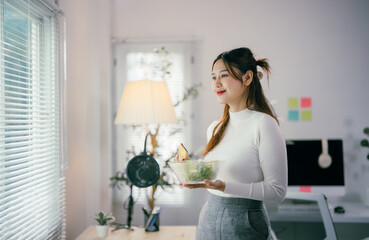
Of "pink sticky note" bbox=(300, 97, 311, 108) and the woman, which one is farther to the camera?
Answer: "pink sticky note" bbox=(300, 97, 311, 108)

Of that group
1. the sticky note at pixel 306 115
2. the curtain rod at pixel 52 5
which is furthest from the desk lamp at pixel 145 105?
the sticky note at pixel 306 115

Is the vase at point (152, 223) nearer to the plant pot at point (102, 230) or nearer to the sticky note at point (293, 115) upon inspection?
the plant pot at point (102, 230)

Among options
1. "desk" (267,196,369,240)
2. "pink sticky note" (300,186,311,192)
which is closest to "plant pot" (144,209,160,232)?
"desk" (267,196,369,240)

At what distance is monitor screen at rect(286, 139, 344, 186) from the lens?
2703mm

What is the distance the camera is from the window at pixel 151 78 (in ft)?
9.77

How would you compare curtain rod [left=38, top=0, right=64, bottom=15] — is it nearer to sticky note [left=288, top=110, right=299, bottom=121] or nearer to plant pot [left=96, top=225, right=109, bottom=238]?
plant pot [left=96, top=225, right=109, bottom=238]

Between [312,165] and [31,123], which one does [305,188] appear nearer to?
[312,165]

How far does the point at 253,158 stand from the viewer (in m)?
1.26

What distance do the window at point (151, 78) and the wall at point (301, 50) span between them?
0.10 meters

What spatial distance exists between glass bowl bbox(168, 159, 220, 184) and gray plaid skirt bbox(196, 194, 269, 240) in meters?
0.14

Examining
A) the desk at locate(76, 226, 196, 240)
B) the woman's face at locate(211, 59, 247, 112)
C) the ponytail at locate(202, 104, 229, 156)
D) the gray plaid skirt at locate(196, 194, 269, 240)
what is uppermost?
the woman's face at locate(211, 59, 247, 112)

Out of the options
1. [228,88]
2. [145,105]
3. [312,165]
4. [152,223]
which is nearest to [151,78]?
[145,105]

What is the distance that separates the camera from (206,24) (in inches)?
118

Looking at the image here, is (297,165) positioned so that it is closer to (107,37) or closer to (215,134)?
(215,134)
